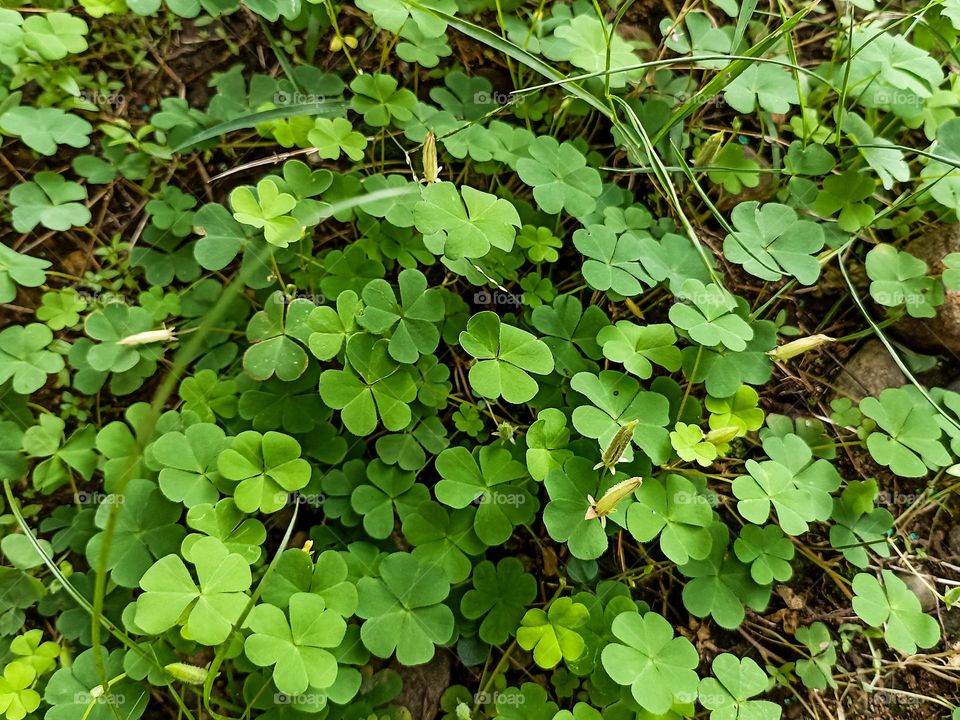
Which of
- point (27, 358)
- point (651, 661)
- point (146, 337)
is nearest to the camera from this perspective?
point (651, 661)

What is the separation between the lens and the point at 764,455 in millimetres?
2387

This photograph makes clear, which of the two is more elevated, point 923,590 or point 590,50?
point 590,50

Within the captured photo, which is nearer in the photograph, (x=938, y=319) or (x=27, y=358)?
(x=27, y=358)

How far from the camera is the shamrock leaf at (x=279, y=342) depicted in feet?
6.95

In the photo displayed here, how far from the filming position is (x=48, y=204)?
8.21ft

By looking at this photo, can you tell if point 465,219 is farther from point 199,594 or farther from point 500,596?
point 199,594

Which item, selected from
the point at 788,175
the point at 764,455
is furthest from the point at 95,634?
the point at 788,175

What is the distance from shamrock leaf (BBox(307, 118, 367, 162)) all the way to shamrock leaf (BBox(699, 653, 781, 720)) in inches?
84.3

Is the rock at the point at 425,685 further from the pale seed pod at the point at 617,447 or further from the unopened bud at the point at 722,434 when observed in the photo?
the unopened bud at the point at 722,434

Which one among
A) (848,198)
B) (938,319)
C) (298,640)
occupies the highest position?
(848,198)

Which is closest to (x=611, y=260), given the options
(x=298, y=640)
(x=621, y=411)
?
(x=621, y=411)

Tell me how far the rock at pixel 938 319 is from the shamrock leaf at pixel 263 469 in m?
2.34

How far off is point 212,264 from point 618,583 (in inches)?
71.2

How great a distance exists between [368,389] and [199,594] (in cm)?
78
